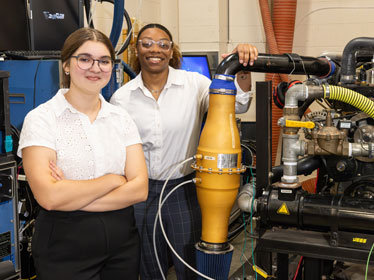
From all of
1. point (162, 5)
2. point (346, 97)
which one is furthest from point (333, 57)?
point (162, 5)

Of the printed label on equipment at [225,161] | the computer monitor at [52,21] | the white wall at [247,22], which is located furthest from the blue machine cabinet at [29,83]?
the white wall at [247,22]

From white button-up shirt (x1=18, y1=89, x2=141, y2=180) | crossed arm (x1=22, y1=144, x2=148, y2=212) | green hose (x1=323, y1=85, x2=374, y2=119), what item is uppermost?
green hose (x1=323, y1=85, x2=374, y2=119)

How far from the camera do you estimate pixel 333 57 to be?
2621 millimetres

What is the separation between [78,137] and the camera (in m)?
1.72

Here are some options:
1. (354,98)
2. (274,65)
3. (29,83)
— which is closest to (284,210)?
(354,98)

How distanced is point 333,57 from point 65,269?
180cm

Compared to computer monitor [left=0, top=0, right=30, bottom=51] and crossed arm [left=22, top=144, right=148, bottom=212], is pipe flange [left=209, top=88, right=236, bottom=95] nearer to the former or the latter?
crossed arm [left=22, top=144, right=148, bottom=212]

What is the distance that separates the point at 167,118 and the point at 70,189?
70 cm

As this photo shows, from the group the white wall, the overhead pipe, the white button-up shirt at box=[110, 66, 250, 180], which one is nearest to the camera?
the white button-up shirt at box=[110, 66, 250, 180]

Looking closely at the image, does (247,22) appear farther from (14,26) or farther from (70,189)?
(70,189)

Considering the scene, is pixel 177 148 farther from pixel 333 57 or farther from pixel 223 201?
pixel 333 57

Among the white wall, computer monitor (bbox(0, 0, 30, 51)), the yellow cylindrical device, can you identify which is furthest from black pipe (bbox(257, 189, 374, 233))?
the white wall

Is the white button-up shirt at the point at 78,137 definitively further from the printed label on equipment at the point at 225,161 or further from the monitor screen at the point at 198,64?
the monitor screen at the point at 198,64

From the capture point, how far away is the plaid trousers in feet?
7.28
